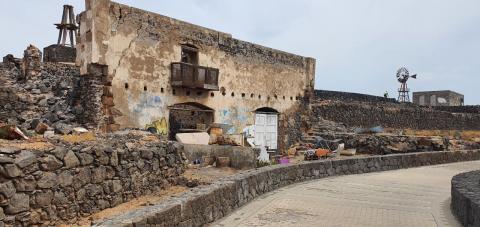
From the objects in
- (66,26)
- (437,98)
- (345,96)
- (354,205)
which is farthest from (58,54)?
(437,98)

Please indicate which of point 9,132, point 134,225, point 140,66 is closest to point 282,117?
point 140,66

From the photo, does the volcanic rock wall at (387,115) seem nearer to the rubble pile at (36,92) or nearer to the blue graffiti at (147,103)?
the blue graffiti at (147,103)

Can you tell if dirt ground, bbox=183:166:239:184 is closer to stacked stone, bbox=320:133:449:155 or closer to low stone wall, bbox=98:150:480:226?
low stone wall, bbox=98:150:480:226

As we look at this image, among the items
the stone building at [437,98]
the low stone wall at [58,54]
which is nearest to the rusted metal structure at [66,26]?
the low stone wall at [58,54]

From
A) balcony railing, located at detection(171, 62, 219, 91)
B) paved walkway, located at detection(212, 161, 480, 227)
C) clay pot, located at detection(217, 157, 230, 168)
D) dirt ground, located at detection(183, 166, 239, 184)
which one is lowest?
paved walkway, located at detection(212, 161, 480, 227)

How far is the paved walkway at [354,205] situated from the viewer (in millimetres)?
7289

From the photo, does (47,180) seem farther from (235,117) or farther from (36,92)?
(235,117)

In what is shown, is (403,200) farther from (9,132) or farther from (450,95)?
(450,95)

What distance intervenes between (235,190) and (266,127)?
14.0 metres

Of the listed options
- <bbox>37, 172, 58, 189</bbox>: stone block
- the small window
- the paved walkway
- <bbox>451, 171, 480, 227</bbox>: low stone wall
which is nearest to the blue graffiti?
→ the small window

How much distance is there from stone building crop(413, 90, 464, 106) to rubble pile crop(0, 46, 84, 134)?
44579mm

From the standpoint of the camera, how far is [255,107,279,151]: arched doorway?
21234 millimetres

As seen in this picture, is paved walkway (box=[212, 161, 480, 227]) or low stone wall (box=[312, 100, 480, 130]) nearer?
paved walkway (box=[212, 161, 480, 227])

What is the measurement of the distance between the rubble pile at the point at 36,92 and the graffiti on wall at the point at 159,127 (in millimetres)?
2545
